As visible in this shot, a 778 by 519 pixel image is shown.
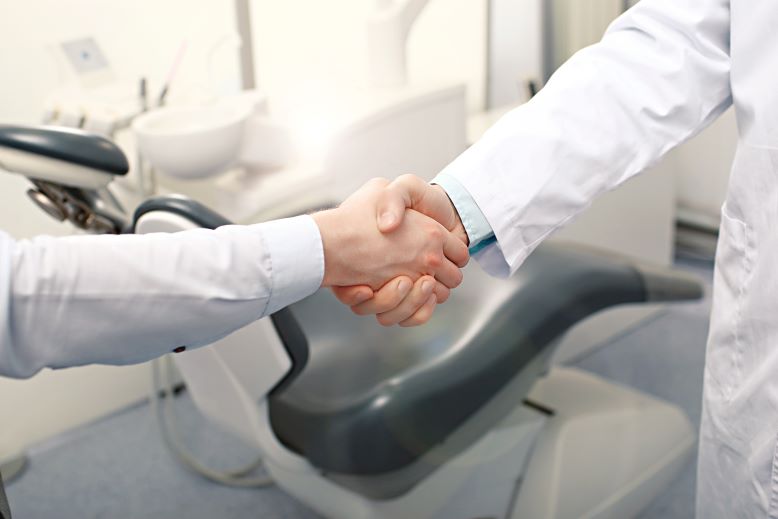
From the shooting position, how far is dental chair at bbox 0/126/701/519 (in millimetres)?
1323

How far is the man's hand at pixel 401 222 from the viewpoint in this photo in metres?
1.11

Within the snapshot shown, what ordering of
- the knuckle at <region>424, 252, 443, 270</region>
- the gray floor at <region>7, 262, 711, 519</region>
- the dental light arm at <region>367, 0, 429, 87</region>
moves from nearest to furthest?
the knuckle at <region>424, 252, 443, 270</region>
the gray floor at <region>7, 262, 711, 519</region>
the dental light arm at <region>367, 0, 429, 87</region>

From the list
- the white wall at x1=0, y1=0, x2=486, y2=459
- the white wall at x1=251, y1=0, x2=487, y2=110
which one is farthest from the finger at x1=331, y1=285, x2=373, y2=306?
the white wall at x1=251, y1=0, x2=487, y2=110

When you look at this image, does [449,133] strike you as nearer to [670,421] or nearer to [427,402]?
[670,421]

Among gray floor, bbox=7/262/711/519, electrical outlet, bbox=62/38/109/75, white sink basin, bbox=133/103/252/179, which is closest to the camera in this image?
white sink basin, bbox=133/103/252/179

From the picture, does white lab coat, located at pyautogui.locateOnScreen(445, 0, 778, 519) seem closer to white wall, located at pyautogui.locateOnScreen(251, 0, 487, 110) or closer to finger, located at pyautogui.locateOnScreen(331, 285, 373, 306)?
finger, located at pyautogui.locateOnScreen(331, 285, 373, 306)

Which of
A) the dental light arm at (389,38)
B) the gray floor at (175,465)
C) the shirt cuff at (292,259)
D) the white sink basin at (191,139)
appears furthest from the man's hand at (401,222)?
the dental light arm at (389,38)

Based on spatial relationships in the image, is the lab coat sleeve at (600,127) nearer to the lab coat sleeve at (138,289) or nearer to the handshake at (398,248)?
the handshake at (398,248)

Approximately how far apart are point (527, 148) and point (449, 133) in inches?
45.9

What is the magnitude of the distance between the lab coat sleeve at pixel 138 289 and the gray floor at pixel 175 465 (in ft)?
3.73

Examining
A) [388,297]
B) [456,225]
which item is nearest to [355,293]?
[388,297]

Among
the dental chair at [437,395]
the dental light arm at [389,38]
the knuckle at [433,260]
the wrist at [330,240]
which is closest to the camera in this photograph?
the wrist at [330,240]

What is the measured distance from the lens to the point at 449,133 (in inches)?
87.0

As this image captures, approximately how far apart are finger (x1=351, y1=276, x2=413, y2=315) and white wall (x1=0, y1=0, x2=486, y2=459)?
1.19m
